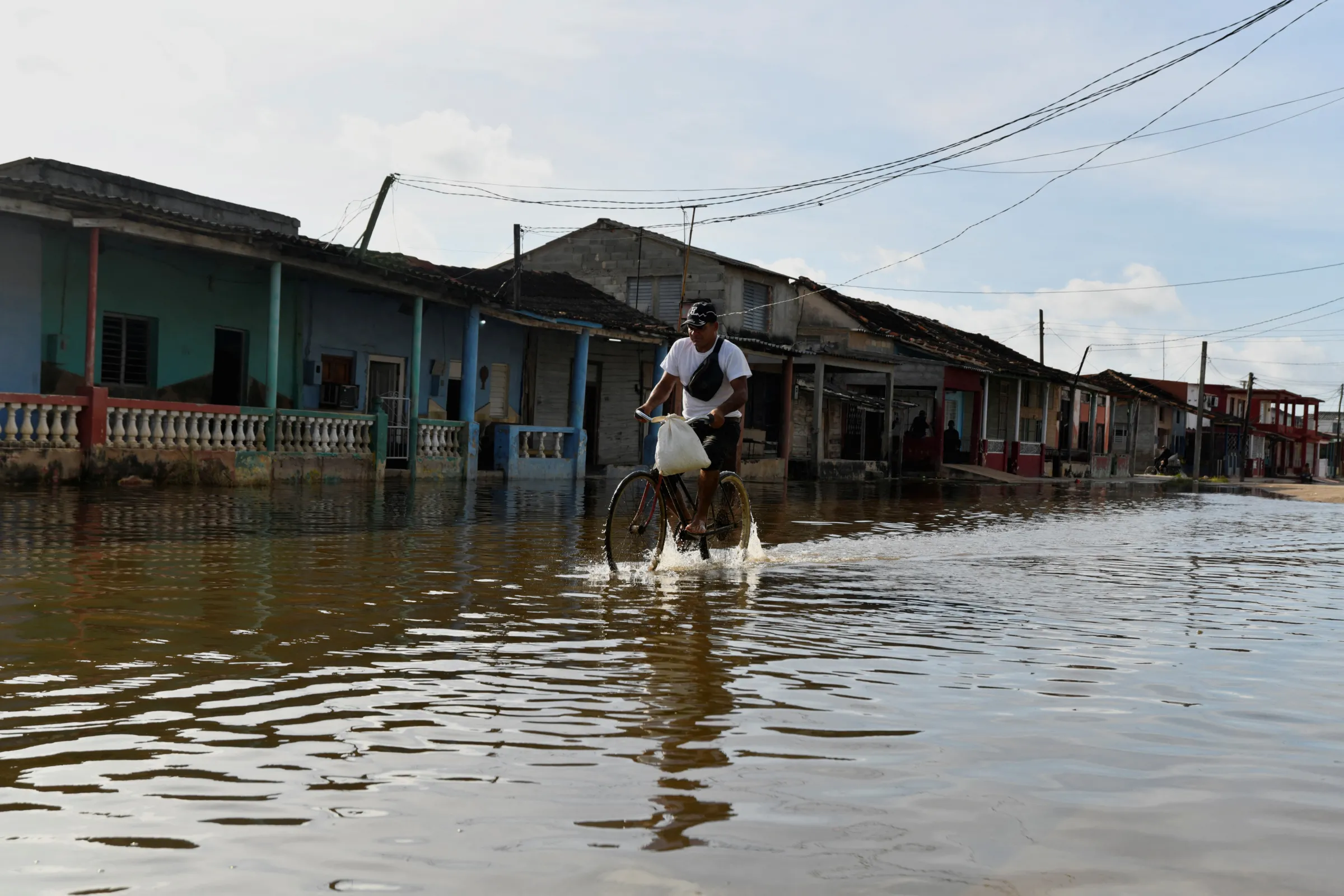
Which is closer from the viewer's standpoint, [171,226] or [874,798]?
[874,798]

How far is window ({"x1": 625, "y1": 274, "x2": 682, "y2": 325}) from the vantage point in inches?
1406

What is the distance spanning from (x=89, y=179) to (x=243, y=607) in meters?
16.8

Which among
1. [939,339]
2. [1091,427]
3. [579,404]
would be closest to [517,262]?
[579,404]

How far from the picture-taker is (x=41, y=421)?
15.1m

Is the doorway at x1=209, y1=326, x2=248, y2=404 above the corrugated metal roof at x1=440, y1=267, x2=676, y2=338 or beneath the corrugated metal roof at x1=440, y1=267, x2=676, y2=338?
beneath

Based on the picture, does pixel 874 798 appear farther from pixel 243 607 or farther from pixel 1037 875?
pixel 243 607

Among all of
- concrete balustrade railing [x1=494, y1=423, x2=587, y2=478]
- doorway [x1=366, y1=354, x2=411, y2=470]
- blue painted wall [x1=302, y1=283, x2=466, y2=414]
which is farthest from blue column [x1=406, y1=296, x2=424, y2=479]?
concrete balustrade railing [x1=494, y1=423, x2=587, y2=478]

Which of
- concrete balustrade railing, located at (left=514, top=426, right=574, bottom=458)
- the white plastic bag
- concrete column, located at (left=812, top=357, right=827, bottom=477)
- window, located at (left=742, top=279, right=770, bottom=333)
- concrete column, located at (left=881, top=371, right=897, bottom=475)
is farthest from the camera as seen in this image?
window, located at (left=742, top=279, right=770, bottom=333)

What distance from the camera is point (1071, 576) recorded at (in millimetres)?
9055

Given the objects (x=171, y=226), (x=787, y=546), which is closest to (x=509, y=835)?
(x=787, y=546)

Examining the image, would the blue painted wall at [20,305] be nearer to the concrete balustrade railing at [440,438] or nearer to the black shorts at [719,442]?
the concrete balustrade railing at [440,438]

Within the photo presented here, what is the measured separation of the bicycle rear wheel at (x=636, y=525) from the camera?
819 cm

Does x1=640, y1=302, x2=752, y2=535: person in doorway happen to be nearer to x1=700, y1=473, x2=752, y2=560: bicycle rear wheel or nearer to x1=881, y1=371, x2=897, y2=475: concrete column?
x1=700, y1=473, x2=752, y2=560: bicycle rear wheel

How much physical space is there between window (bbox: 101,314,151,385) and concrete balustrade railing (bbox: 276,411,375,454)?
242 cm
